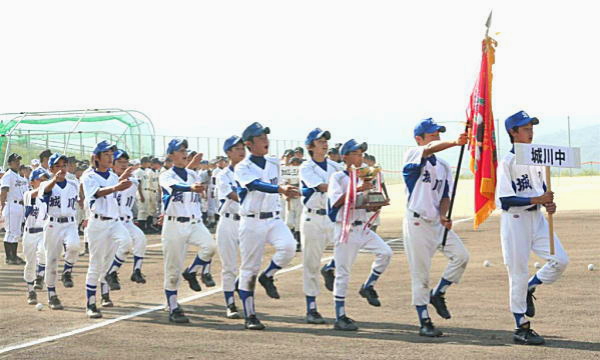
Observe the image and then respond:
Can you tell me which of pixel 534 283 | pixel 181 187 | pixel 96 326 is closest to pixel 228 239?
pixel 181 187

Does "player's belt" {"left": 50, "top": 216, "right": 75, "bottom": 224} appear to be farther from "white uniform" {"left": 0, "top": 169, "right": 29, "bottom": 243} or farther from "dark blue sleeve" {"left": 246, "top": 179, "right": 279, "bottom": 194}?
"white uniform" {"left": 0, "top": 169, "right": 29, "bottom": 243}

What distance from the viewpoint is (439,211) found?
10.5 metres

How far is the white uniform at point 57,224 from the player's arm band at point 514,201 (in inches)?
264

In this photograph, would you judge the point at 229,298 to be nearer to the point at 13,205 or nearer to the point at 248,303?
the point at 248,303

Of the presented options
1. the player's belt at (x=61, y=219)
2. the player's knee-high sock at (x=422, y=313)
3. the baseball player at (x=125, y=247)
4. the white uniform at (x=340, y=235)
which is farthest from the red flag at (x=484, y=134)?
the player's belt at (x=61, y=219)

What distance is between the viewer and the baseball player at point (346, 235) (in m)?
11.1

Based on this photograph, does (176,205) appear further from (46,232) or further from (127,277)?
(127,277)

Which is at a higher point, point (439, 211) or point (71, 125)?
point (71, 125)

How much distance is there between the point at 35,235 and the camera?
1534 centimetres

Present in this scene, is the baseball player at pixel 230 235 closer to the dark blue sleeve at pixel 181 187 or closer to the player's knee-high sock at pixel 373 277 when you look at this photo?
the dark blue sleeve at pixel 181 187

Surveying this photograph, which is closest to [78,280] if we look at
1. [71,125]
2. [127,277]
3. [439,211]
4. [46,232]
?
[127,277]

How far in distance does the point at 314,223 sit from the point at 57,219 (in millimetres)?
3990

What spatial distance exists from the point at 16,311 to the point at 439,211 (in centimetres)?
625

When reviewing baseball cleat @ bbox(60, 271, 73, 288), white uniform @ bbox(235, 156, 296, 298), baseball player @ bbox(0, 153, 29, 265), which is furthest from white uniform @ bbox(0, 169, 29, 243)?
white uniform @ bbox(235, 156, 296, 298)
